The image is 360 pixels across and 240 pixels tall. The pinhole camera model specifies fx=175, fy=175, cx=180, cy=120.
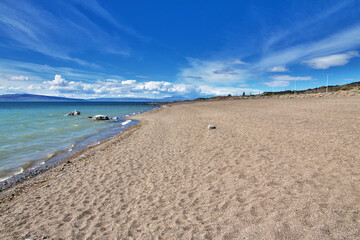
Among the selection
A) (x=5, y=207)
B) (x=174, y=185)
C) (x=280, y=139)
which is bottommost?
(x=5, y=207)

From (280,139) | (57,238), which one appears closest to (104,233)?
(57,238)

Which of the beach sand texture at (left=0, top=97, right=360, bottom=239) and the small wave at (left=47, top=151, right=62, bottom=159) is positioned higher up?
the beach sand texture at (left=0, top=97, right=360, bottom=239)

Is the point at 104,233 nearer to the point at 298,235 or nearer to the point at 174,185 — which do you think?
the point at 174,185

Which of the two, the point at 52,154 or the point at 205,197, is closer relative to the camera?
the point at 205,197

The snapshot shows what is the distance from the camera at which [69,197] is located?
599 cm

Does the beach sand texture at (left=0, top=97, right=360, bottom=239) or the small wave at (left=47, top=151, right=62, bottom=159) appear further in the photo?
the small wave at (left=47, top=151, right=62, bottom=159)

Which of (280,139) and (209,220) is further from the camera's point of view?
(280,139)

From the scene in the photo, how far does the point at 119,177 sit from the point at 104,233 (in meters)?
3.14

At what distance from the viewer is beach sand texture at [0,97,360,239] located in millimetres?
3902

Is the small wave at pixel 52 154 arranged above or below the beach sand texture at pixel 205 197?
below

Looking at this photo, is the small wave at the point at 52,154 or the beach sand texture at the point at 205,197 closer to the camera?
the beach sand texture at the point at 205,197

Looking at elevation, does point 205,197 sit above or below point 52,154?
above

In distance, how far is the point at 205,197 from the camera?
5.23 m

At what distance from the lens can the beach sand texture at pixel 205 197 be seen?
154 inches
